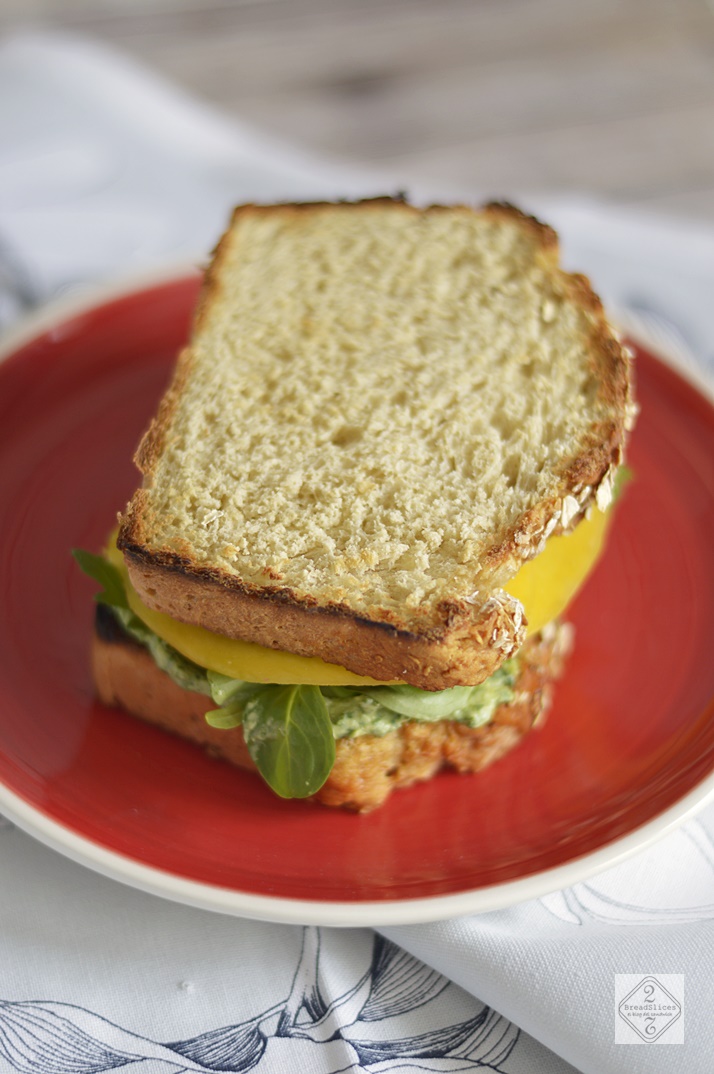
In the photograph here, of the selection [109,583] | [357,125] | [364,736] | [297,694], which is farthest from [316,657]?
[357,125]

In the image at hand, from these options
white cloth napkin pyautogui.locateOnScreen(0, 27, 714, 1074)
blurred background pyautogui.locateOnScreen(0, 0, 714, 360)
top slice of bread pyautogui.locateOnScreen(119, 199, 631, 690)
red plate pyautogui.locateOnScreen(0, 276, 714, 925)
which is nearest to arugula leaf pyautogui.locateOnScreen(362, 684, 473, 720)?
top slice of bread pyautogui.locateOnScreen(119, 199, 631, 690)

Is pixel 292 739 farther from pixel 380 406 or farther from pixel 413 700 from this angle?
pixel 380 406

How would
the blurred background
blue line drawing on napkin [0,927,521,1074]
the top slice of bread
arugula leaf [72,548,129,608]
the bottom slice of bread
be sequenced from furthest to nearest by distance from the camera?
1. the blurred background
2. arugula leaf [72,548,129,608]
3. the bottom slice of bread
4. the top slice of bread
5. blue line drawing on napkin [0,927,521,1074]

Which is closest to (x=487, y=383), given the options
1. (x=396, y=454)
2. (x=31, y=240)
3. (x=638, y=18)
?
(x=396, y=454)

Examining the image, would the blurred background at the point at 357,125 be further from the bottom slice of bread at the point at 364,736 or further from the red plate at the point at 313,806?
the bottom slice of bread at the point at 364,736

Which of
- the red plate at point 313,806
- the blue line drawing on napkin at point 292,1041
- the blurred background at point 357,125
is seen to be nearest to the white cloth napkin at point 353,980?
the blue line drawing on napkin at point 292,1041

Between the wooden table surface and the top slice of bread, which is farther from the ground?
the wooden table surface

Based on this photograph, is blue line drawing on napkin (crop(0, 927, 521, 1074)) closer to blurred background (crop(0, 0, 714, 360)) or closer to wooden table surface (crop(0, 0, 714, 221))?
blurred background (crop(0, 0, 714, 360))
